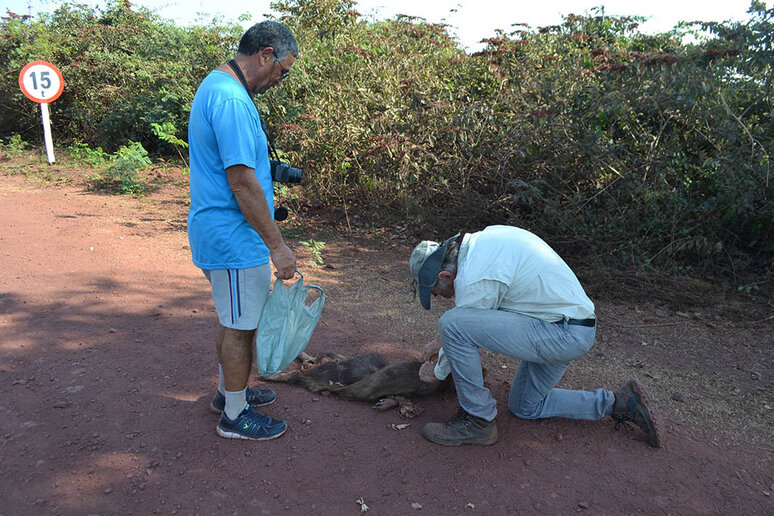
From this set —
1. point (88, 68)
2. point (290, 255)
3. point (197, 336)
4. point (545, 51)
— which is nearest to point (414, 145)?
→ point (545, 51)

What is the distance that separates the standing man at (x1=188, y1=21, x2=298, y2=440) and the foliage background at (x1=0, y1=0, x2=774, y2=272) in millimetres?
3570

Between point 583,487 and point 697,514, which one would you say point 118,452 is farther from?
point 697,514

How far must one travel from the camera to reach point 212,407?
3.03m

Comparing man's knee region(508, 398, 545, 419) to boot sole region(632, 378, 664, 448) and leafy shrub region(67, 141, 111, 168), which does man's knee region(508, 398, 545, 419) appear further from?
leafy shrub region(67, 141, 111, 168)

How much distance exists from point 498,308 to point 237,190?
1.36 m

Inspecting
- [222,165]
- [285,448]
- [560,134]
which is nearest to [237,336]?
[285,448]

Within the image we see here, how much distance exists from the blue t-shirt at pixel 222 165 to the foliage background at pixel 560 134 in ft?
11.9

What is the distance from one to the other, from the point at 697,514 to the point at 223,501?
2.07 meters

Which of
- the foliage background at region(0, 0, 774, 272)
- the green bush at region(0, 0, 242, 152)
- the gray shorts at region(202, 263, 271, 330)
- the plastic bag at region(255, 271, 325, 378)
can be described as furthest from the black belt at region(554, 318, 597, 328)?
the green bush at region(0, 0, 242, 152)

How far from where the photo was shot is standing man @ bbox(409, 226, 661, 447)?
8.36ft

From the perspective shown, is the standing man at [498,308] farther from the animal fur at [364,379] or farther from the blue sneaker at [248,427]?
the blue sneaker at [248,427]

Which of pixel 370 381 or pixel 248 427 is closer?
pixel 248 427

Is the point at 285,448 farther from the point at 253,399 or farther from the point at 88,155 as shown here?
the point at 88,155

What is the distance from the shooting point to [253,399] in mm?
3133
